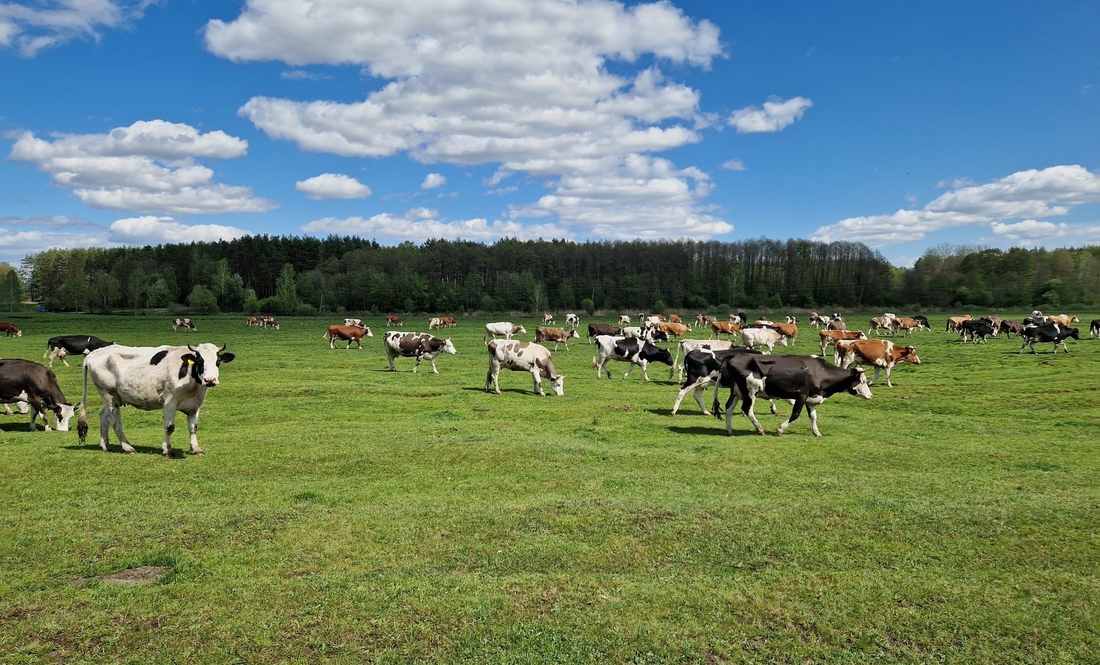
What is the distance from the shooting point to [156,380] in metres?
12.3

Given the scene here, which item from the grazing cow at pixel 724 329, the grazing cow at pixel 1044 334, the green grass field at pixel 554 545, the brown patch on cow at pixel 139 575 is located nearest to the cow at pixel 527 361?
the green grass field at pixel 554 545

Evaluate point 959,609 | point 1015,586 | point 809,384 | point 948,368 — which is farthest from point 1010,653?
point 948,368

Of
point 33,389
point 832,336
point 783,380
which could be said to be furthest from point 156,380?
point 832,336

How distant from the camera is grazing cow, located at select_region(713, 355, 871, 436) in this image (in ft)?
49.0

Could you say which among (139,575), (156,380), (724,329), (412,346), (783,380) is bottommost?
(139,575)

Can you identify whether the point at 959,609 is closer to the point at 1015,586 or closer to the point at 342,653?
the point at 1015,586

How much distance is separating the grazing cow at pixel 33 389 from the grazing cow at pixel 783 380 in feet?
54.6

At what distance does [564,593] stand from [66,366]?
34.3 meters

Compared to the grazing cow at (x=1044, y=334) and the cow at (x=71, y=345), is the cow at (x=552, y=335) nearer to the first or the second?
the cow at (x=71, y=345)

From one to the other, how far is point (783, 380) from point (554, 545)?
9.32 meters

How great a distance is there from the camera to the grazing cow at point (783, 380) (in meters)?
14.9

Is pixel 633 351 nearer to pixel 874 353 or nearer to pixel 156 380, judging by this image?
pixel 874 353

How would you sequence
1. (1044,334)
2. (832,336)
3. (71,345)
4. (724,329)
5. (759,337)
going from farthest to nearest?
(724,329)
(759,337)
(832,336)
(1044,334)
(71,345)

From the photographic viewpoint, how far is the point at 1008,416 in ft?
59.7
